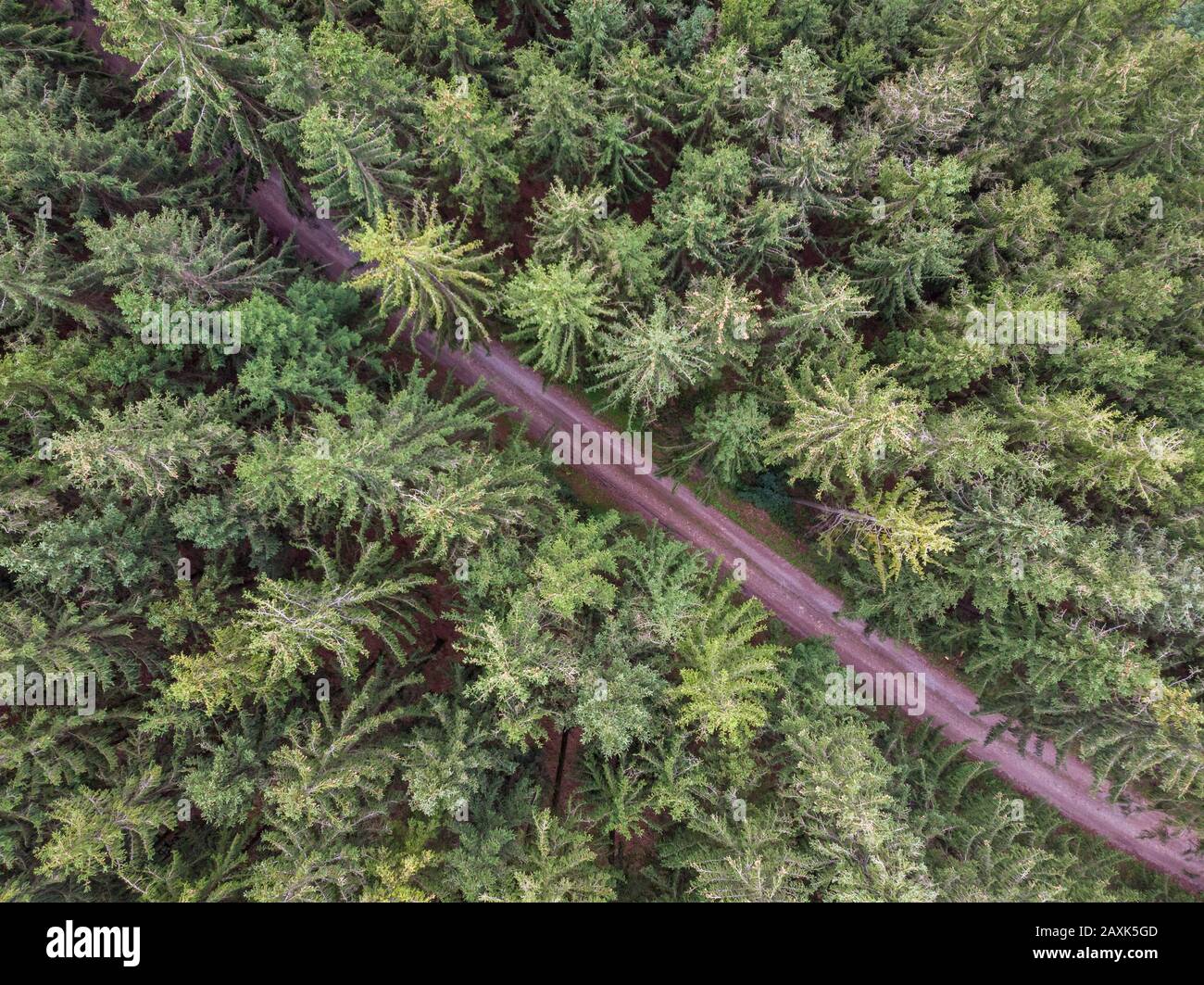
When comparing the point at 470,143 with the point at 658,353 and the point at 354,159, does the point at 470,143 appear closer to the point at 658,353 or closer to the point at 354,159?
the point at 354,159

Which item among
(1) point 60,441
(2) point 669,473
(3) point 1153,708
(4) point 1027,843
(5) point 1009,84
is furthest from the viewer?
(2) point 669,473

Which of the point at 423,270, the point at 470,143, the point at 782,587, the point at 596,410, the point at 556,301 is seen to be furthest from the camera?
the point at 782,587

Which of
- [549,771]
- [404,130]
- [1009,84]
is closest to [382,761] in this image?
[549,771]

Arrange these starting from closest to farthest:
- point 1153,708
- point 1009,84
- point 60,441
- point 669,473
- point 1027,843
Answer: point 60,441 → point 1153,708 → point 1009,84 → point 1027,843 → point 669,473

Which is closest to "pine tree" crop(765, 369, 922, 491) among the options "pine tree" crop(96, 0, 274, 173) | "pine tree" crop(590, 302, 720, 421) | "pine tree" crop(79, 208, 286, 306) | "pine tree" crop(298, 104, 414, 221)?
"pine tree" crop(590, 302, 720, 421)

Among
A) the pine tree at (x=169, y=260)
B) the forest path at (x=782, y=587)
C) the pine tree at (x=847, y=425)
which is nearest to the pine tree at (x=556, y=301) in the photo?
the pine tree at (x=847, y=425)

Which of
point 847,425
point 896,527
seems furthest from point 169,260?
point 896,527

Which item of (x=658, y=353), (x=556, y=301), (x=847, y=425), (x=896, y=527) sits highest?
(x=556, y=301)

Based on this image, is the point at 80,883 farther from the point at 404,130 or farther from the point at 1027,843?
the point at 1027,843
